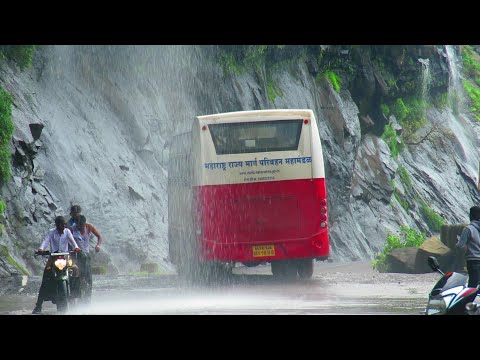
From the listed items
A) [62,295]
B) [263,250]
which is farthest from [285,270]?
[62,295]

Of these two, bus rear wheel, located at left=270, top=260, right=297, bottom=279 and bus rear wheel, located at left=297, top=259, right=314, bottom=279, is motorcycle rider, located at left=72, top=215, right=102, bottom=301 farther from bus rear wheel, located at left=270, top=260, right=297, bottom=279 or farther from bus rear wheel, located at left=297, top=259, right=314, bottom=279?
bus rear wheel, located at left=297, top=259, right=314, bottom=279

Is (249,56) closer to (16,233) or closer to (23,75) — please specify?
(23,75)

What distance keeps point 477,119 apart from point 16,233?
45427mm

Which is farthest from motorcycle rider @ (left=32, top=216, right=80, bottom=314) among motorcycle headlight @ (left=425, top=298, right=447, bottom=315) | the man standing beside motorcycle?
motorcycle headlight @ (left=425, top=298, right=447, bottom=315)

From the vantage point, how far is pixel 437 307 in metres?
12.2

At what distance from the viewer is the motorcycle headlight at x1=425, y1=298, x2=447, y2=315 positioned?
12.0 m

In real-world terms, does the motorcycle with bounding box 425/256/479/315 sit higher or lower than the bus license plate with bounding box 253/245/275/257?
lower

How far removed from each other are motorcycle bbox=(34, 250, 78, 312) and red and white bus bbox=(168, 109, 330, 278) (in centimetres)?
668

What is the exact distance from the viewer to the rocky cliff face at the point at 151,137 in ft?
97.1

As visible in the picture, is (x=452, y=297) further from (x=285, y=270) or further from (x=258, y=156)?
(x=285, y=270)

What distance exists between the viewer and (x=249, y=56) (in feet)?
132

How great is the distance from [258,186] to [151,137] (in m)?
14.9
